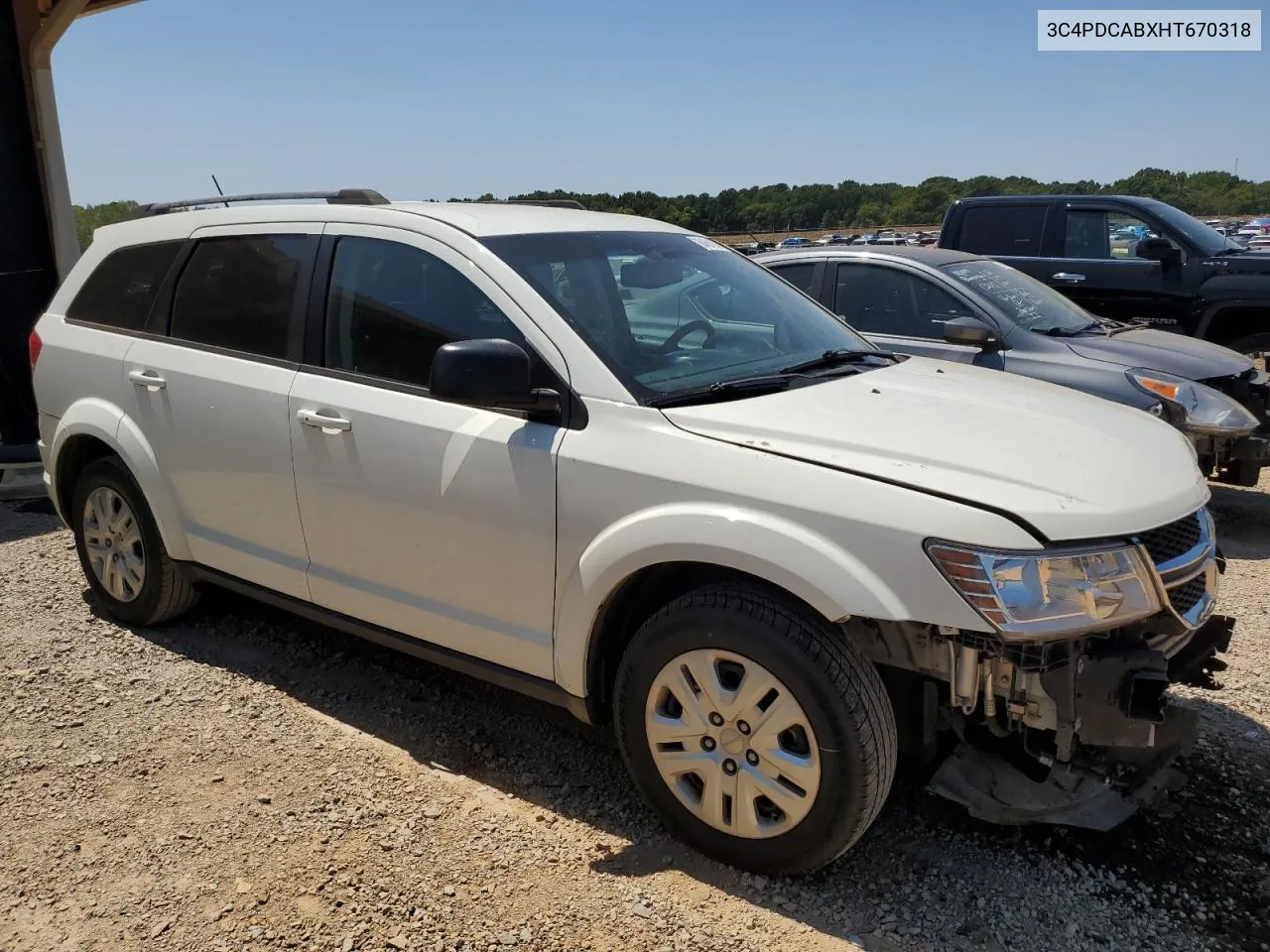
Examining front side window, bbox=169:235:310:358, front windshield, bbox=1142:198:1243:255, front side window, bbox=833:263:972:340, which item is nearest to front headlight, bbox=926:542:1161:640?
front side window, bbox=169:235:310:358

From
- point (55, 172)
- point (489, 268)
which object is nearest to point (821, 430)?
point (489, 268)

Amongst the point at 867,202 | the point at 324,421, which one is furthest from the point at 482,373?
the point at 867,202

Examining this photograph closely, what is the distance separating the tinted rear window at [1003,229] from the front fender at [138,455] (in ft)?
23.8

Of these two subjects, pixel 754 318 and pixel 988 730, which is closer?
pixel 988 730

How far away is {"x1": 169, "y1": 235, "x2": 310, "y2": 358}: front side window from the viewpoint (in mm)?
3803

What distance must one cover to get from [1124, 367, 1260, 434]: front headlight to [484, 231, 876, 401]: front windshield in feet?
9.28

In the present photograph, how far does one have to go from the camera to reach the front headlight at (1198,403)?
5793mm

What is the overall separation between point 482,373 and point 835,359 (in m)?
1.37

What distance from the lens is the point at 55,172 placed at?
27.9 ft

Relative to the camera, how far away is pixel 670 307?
3586mm

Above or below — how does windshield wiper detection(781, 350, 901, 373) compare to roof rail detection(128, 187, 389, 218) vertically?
below

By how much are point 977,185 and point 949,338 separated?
5663 centimetres

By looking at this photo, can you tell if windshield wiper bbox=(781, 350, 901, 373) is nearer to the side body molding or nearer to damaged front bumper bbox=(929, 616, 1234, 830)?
the side body molding

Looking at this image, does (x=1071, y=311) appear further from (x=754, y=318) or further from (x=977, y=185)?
(x=977, y=185)
